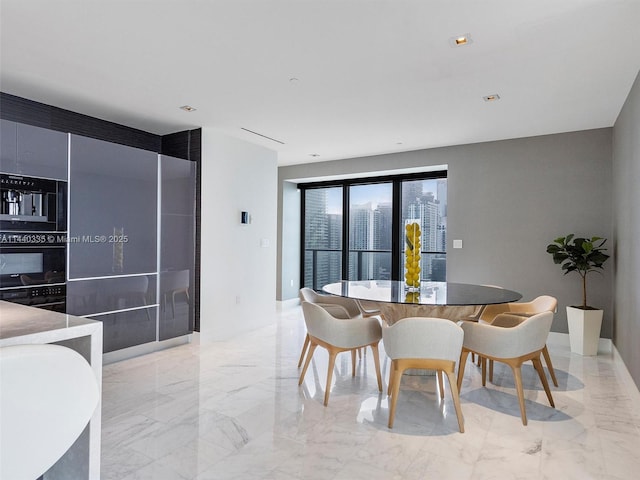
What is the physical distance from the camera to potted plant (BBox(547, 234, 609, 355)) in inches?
169

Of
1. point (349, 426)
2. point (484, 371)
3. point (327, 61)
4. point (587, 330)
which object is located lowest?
point (349, 426)

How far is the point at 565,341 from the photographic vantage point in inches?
189

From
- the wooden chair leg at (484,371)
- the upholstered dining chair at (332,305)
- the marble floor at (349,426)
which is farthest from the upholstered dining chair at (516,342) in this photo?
the upholstered dining chair at (332,305)

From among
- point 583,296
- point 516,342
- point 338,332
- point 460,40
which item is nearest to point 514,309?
point 516,342

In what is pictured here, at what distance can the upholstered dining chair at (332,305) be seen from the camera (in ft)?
12.1

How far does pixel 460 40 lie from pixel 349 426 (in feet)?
8.60

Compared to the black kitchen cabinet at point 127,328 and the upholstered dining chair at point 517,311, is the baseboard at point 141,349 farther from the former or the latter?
the upholstered dining chair at point 517,311

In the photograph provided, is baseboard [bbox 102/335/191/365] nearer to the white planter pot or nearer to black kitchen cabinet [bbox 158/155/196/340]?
black kitchen cabinet [bbox 158/155/196/340]

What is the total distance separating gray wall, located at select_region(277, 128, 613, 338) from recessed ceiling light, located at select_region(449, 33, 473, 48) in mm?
2934

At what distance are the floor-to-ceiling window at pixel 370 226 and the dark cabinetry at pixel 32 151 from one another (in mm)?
4593

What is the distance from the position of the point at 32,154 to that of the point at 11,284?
1074 mm

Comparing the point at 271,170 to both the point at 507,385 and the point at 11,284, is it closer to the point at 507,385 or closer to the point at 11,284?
the point at 11,284

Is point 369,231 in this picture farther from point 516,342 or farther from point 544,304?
point 516,342

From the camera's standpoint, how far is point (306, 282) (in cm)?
780
